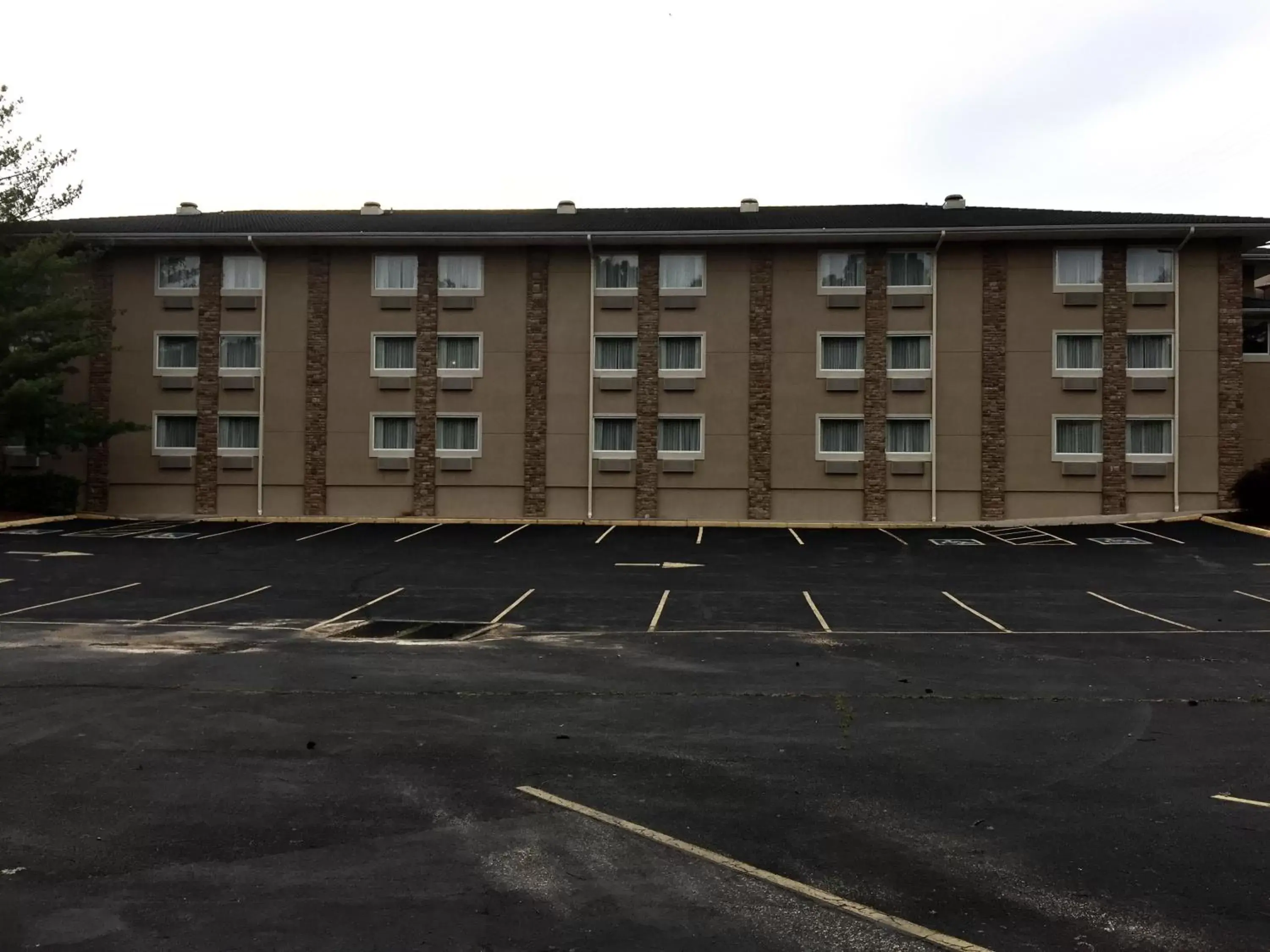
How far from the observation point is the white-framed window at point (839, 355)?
31.7m

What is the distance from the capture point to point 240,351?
32.9 m

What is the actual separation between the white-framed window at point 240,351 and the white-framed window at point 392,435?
4.62 meters

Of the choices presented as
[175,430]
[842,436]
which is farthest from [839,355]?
[175,430]

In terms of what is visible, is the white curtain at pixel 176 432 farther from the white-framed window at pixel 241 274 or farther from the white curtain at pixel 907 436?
the white curtain at pixel 907 436

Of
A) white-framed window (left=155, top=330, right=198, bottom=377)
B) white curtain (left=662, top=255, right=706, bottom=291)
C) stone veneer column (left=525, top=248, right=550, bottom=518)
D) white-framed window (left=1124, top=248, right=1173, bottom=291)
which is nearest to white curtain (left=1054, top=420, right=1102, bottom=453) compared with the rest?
white-framed window (left=1124, top=248, right=1173, bottom=291)

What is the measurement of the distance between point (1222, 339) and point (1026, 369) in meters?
6.10

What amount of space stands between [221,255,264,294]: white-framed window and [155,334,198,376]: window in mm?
Answer: 2036

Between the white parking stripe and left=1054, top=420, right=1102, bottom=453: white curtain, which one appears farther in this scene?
left=1054, top=420, right=1102, bottom=453: white curtain

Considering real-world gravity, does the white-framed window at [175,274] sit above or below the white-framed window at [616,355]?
above

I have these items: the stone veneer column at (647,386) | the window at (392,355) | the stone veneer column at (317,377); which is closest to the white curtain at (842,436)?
the stone veneer column at (647,386)

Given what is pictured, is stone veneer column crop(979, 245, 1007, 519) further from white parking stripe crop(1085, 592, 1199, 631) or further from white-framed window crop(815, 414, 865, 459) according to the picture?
white parking stripe crop(1085, 592, 1199, 631)

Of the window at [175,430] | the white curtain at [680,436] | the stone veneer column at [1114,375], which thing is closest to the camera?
the stone veneer column at [1114,375]

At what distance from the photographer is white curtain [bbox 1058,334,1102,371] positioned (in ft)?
102

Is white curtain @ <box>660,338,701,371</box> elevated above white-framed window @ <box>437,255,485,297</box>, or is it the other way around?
white-framed window @ <box>437,255,485,297</box>
